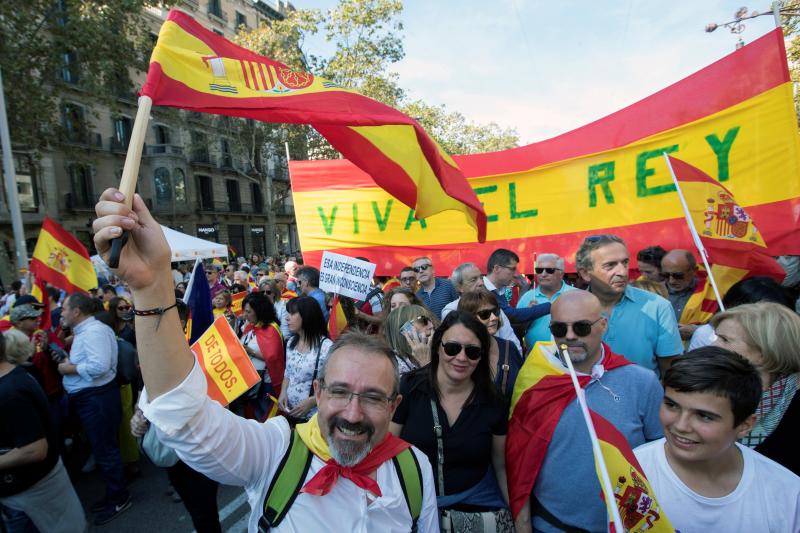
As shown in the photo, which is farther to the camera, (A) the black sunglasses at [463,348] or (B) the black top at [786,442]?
(A) the black sunglasses at [463,348]

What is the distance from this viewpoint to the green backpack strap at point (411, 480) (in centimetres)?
158

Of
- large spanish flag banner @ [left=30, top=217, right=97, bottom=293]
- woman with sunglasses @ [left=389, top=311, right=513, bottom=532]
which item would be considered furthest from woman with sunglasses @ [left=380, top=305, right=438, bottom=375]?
large spanish flag banner @ [left=30, top=217, right=97, bottom=293]

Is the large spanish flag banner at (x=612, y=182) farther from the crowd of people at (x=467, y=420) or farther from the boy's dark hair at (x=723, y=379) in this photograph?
the boy's dark hair at (x=723, y=379)

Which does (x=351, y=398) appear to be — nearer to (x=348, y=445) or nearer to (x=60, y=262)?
(x=348, y=445)

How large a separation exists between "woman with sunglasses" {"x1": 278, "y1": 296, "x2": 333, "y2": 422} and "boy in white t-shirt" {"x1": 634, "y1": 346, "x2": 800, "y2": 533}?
8.49ft

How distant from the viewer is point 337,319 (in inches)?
209

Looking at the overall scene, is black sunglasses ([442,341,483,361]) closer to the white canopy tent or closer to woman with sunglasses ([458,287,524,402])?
woman with sunglasses ([458,287,524,402])

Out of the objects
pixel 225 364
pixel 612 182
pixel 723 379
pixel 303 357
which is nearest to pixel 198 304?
pixel 225 364

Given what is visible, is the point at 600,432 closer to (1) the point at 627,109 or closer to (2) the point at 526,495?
(2) the point at 526,495

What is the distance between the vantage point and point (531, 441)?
2008 mm

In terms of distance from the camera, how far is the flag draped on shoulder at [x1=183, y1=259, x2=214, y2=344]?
3.09 meters

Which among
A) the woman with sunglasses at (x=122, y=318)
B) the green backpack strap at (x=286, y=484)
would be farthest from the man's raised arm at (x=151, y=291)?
the woman with sunglasses at (x=122, y=318)

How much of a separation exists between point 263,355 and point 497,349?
2.46 m

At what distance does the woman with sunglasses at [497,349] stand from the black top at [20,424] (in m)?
2.56
